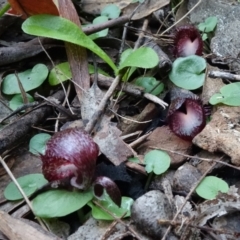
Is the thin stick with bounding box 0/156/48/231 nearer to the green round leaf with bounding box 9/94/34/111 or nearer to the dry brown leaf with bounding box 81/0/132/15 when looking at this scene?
the green round leaf with bounding box 9/94/34/111

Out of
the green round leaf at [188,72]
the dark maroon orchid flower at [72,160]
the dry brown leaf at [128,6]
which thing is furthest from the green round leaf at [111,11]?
the dark maroon orchid flower at [72,160]

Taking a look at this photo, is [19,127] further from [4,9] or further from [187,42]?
[187,42]

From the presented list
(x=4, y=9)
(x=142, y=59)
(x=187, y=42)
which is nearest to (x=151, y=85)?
(x=142, y=59)

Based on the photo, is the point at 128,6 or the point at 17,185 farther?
the point at 128,6

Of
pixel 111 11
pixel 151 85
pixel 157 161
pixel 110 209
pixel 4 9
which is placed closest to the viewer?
pixel 110 209

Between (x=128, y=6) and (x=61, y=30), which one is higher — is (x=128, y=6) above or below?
below

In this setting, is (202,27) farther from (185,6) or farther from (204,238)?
(204,238)

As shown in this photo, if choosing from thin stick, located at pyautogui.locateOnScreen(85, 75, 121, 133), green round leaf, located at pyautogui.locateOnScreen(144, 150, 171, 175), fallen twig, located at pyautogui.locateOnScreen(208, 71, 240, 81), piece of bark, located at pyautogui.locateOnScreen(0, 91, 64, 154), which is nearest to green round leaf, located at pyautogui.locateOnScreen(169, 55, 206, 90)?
fallen twig, located at pyautogui.locateOnScreen(208, 71, 240, 81)
